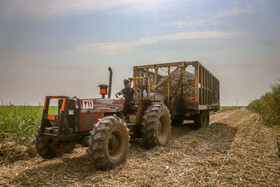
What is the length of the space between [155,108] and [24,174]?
3.60 meters

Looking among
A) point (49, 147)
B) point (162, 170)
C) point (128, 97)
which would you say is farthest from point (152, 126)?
point (49, 147)

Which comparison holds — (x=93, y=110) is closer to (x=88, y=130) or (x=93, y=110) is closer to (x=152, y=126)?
(x=88, y=130)

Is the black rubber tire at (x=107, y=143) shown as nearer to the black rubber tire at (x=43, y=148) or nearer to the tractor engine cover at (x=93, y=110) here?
the tractor engine cover at (x=93, y=110)

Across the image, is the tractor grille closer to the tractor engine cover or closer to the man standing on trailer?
the tractor engine cover

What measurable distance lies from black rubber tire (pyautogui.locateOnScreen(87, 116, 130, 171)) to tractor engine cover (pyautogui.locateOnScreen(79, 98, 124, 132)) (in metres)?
0.60

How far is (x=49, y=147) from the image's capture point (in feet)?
16.7

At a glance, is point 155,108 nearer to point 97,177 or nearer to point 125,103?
point 125,103

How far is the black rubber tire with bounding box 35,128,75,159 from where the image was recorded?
16.0 ft

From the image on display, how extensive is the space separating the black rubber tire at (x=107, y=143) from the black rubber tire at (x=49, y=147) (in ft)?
2.72

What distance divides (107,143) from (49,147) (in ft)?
5.15

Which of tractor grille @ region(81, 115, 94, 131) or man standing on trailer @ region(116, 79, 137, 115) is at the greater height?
man standing on trailer @ region(116, 79, 137, 115)

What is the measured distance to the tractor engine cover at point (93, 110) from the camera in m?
4.93

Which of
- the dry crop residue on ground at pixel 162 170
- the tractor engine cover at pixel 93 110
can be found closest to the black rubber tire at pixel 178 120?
the dry crop residue on ground at pixel 162 170

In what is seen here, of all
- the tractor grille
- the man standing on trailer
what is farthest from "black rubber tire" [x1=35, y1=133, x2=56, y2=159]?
the man standing on trailer
